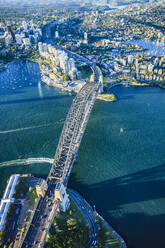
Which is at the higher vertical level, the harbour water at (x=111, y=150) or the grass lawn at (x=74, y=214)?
the harbour water at (x=111, y=150)

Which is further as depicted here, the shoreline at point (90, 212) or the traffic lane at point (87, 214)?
the shoreline at point (90, 212)

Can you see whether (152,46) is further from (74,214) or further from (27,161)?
(74,214)

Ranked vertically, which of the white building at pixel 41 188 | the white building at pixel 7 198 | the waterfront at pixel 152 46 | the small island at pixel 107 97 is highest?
the waterfront at pixel 152 46

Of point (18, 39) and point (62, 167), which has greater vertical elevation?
point (18, 39)

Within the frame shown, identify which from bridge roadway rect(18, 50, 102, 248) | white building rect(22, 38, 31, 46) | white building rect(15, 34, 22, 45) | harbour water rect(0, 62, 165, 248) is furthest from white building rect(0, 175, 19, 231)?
white building rect(15, 34, 22, 45)

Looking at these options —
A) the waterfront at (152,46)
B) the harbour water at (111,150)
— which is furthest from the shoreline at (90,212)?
the waterfront at (152,46)

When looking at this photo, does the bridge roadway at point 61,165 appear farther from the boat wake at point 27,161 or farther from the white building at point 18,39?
the white building at point 18,39

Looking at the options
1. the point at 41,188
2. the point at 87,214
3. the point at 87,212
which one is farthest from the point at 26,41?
the point at 87,214
